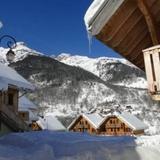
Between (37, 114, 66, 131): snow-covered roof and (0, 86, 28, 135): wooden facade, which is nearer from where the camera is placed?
(0, 86, 28, 135): wooden facade

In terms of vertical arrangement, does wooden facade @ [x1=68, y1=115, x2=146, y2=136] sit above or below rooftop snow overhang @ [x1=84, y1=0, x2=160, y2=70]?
below

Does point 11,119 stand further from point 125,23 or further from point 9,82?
point 125,23

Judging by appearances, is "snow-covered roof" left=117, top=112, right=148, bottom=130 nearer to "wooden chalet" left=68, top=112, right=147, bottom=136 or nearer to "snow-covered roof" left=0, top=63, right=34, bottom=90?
"wooden chalet" left=68, top=112, right=147, bottom=136

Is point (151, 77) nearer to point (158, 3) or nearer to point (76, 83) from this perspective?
point (158, 3)

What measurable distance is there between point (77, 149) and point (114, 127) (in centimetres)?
2971

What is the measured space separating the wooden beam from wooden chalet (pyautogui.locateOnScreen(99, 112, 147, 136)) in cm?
2657

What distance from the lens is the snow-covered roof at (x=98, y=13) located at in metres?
5.93

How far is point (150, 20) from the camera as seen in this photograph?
684cm

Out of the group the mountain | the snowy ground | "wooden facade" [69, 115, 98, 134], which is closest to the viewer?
the snowy ground

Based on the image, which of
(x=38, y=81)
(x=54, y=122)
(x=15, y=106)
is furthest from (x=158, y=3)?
(x=38, y=81)

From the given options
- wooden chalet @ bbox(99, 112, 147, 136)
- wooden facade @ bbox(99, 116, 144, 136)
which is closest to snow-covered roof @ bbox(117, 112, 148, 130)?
wooden chalet @ bbox(99, 112, 147, 136)

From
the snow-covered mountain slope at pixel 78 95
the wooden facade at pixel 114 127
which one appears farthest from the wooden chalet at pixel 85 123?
the snow-covered mountain slope at pixel 78 95

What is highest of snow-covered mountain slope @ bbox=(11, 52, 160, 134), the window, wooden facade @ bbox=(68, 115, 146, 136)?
snow-covered mountain slope @ bbox=(11, 52, 160, 134)

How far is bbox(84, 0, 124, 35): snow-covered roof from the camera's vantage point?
593cm
